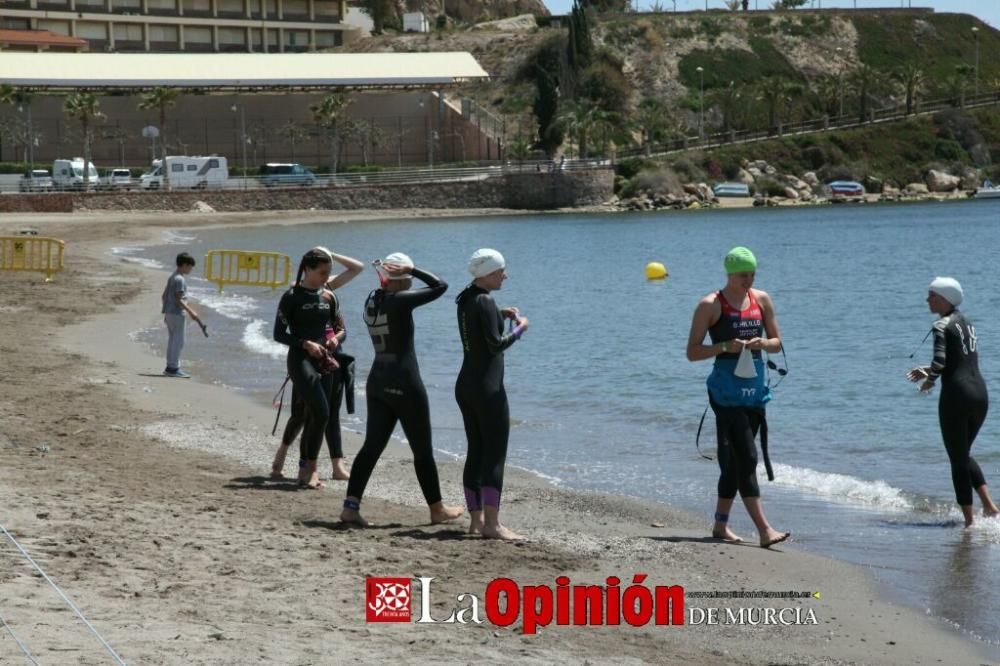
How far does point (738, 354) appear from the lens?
29.6 feet

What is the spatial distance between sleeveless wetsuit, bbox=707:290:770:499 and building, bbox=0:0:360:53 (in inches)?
4399

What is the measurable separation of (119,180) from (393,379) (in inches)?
2891

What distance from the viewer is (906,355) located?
83.1ft

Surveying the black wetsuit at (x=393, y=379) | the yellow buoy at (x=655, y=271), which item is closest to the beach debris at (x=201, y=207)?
the yellow buoy at (x=655, y=271)

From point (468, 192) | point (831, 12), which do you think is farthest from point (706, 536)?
point (831, 12)

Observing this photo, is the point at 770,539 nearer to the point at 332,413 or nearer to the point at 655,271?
the point at 332,413

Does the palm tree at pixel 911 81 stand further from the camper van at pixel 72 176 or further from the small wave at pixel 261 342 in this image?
the small wave at pixel 261 342

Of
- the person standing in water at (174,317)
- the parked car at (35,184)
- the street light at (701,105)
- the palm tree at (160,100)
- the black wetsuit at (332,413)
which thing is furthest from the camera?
the street light at (701,105)

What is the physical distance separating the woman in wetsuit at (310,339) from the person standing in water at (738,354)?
2.88 metres

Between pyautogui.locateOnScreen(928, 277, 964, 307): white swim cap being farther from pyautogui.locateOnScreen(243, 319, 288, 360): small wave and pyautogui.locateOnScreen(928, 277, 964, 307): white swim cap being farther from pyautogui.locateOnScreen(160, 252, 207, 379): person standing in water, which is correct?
pyautogui.locateOnScreen(243, 319, 288, 360): small wave

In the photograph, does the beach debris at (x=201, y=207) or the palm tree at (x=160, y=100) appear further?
the palm tree at (x=160, y=100)

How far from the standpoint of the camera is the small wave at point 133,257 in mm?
41013

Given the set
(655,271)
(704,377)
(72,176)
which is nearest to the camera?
(704,377)

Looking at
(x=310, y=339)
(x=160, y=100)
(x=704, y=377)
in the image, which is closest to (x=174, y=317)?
(x=310, y=339)
